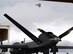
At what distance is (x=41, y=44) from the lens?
42938 millimetres

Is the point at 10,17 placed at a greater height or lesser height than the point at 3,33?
greater

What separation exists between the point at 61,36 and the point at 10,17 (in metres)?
12.1

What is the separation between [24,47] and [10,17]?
8153mm

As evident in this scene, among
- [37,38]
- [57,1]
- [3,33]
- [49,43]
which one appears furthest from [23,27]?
[3,33]

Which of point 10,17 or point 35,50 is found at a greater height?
point 10,17

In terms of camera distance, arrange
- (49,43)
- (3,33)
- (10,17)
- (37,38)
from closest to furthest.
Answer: (49,43) → (37,38) → (10,17) → (3,33)

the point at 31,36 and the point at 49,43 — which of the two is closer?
the point at 49,43

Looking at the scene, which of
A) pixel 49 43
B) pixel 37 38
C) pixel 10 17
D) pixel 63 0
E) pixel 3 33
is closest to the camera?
pixel 63 0

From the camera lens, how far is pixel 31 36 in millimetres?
45188

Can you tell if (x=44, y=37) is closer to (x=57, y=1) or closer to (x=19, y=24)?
(x=19, y=24)

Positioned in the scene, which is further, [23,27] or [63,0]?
[23,27]

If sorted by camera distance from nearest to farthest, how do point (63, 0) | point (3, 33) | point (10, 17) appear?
point (63, 0) → point (10, 17) → point (3, 33)

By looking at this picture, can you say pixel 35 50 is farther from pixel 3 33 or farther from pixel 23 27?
pixel 3 33

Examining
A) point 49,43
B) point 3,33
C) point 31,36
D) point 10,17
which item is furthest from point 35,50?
point 3,33
